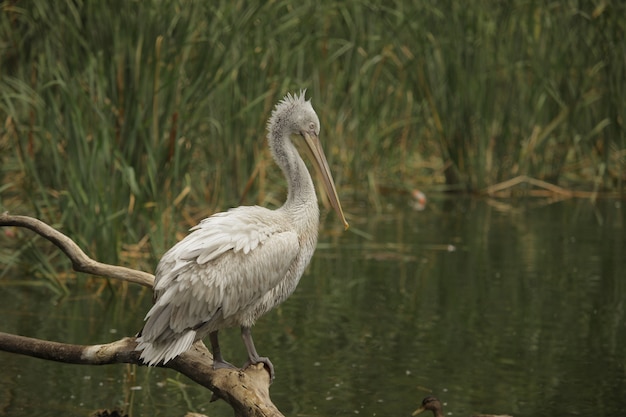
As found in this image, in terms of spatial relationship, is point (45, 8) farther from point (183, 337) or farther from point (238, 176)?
point (183, 337)

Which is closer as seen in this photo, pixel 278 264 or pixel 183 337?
pixel 183 337

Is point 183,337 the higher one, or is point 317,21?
point 317,21

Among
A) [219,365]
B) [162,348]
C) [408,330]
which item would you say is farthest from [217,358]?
[408,330]

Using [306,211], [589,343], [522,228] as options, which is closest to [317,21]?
[522,228]

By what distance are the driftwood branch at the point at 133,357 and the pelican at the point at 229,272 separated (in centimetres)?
9

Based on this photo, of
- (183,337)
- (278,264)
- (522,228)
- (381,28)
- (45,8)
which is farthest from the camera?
(381,28)

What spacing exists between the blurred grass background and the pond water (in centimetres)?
69

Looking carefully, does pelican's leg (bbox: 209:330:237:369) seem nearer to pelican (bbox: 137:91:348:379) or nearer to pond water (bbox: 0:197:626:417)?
pelican (bbox: 137:91:348:379)

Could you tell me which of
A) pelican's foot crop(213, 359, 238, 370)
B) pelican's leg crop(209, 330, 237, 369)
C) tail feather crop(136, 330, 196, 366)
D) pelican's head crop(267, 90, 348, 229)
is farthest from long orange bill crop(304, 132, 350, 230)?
tail feather crop(136, 330, 196, 366)

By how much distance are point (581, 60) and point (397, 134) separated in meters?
1.82

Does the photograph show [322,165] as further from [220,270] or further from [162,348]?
[162,348]

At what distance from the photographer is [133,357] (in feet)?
16.5

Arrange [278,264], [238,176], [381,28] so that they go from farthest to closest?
[381,28] → [238,176] → [278,264]

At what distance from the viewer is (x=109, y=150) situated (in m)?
7.90
